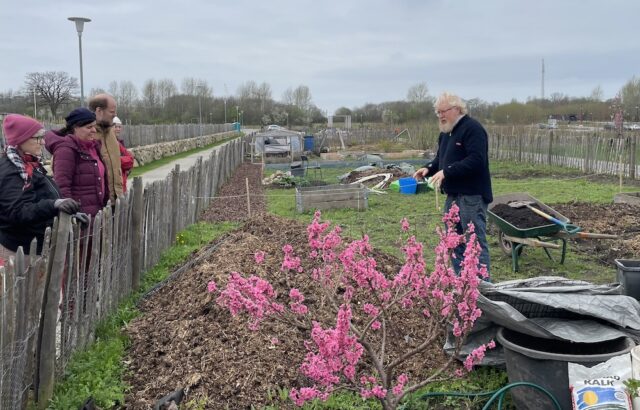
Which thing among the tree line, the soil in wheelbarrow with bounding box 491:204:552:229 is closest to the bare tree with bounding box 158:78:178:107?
the tree line

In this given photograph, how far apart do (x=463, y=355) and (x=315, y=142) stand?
103ft

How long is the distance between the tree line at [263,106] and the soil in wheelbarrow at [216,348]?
888 inches

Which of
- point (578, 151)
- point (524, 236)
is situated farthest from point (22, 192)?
point (578, 151)

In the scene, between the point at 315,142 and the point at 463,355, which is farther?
the point at 315,142

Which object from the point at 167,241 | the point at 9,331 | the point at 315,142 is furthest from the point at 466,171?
the point at 315,142

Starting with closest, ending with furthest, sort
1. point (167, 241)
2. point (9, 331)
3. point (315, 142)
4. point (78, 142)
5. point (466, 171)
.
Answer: point (9, 331) → point (78, 142) → point (466, 171) → point (167, 241) → point (315, 142)

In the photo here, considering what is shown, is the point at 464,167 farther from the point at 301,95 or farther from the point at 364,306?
the point at 301,95

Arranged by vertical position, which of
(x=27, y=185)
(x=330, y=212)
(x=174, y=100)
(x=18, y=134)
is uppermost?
(x=174, y=100)

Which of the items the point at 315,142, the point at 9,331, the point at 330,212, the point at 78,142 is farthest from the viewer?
the point at 315,142

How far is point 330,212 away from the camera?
39.6 ft

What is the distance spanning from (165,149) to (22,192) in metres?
26.3

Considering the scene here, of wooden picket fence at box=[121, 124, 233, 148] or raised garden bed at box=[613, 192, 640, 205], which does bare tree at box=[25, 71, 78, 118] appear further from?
raised garden bed at box=[613, 192, 640, 205]

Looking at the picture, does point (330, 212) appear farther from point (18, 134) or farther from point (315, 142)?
point (315, 142)

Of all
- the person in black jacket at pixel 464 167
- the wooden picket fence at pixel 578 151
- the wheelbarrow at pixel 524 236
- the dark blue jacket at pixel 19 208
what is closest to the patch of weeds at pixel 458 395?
the person in black jacket at pixel 464 167
